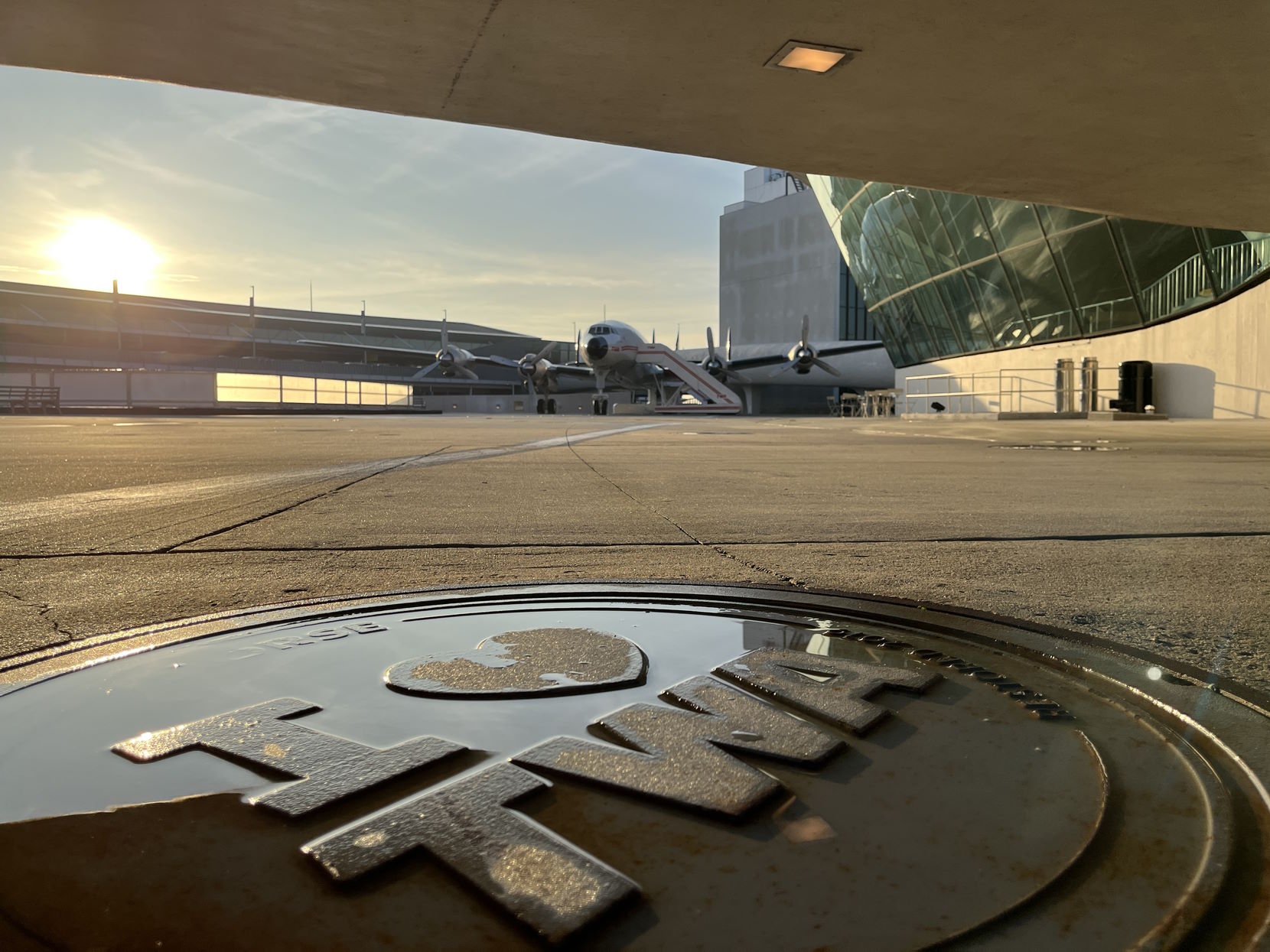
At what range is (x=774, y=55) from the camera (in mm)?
7230

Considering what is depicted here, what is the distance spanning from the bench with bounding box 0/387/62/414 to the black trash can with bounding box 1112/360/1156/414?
131 ft

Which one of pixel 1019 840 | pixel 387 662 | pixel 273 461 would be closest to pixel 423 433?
pixel 273 461

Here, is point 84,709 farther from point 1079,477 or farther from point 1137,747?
point 1079,477

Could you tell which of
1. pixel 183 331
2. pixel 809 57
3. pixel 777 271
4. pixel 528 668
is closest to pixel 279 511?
pixel 528 668

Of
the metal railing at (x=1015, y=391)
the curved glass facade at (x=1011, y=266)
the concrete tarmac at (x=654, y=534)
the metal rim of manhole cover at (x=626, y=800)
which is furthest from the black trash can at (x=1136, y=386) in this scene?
the metal rim of manhole cover at (x=626, y=800)

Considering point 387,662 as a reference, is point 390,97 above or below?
above

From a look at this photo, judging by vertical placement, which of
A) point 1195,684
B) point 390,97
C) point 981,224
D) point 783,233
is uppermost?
point 783,233

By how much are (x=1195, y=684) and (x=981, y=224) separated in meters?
31.4

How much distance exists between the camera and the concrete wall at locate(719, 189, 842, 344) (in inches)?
2869

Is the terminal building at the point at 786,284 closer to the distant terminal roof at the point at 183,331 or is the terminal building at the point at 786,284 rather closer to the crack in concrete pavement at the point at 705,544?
the distant terminal roof at the point at 183,331

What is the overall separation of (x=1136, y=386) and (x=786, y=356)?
36717mm

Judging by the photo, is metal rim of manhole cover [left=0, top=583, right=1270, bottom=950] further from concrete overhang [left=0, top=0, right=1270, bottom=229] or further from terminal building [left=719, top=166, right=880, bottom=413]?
terminal building [left=719, top=166, right=880, bottom=413]

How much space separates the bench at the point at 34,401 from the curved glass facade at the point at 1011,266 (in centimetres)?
3553

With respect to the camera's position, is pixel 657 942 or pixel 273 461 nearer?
pixel 657 942
